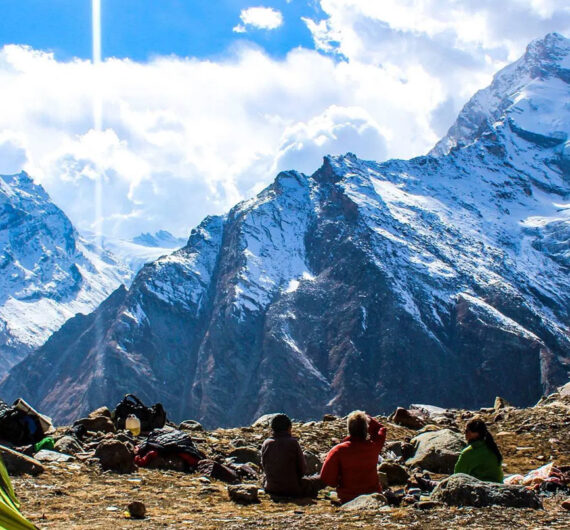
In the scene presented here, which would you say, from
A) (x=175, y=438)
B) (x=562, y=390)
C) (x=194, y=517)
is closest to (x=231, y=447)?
(x=175, y=438)

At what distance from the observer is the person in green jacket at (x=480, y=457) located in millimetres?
12289

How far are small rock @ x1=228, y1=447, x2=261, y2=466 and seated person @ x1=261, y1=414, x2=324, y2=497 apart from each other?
4.19 m

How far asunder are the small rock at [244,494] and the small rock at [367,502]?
7.28 ft

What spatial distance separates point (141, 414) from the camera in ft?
65.7

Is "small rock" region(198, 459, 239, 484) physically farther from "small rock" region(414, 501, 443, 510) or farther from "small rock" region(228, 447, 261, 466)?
"small rock" region(414, 501, 443, 510)

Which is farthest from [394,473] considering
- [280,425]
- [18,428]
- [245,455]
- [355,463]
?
[18,428]

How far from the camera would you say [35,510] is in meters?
10.6

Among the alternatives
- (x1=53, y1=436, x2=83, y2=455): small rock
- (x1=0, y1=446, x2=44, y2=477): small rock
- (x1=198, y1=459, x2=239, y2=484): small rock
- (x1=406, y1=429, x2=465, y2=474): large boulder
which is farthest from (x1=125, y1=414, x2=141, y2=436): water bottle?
(x1=406, y1=429, x2=465, y2=474): large boulder

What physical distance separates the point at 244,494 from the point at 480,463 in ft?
15.2

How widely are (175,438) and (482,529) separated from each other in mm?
9766

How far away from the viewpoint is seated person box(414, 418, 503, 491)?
40.3 ft

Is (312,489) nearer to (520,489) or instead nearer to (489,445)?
(489,445)

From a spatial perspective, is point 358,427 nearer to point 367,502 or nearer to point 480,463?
point 367,502

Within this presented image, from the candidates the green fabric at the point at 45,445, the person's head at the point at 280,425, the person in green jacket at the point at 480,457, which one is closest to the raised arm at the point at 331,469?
the person's head at the point at 280,425
